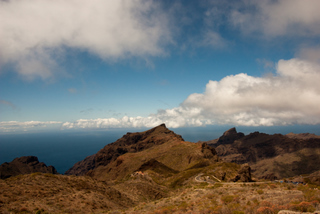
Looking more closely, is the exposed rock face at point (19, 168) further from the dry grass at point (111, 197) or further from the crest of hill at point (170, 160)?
the dry grass at point (111, 197)

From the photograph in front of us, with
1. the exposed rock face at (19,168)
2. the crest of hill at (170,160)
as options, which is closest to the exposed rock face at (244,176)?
the crest of hill at (170,160)

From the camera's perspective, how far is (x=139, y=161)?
14488 centimetres

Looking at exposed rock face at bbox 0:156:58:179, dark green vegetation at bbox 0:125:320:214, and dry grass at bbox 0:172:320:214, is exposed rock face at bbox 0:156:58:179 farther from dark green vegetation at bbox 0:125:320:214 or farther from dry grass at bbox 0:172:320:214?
dry grass at bbox 0:172:320:214

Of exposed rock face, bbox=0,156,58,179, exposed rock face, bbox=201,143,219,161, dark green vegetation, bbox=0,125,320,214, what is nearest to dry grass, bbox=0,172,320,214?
dark green vegetation, bbox=0,125,320,214

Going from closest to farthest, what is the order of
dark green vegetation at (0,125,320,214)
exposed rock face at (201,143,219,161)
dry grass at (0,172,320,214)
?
dark green vegetation at (0,125,320,214) → dry grass at (0,172,320,214) → exposed rock face at (201,143,219,161)

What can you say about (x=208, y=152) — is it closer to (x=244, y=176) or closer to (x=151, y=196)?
(x=244, y=176)

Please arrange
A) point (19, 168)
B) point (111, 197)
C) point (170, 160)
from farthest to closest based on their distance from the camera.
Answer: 1. point (19, 168)
2. point (170, 160)
3. point (111, 197)

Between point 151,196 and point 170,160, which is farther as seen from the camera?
point 170,160

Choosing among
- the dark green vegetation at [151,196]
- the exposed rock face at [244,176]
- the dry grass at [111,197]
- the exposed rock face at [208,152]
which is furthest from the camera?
the exposed rock face at [208,152]

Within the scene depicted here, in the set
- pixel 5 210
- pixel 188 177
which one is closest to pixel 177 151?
pixel 188 177

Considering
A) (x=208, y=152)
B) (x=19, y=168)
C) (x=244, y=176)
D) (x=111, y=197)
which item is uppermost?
(x=244, y=176)

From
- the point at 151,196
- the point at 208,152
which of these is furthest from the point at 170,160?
the point at 151,196

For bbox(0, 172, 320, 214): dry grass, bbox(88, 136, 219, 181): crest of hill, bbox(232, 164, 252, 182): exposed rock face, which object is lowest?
bbox(88, 136, 219, 181): crest of hill

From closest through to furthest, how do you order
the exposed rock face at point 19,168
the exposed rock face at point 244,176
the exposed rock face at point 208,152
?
the exposed rock face at point 244,176 → the exposed rock face at point 208,152 → the exposed rock face at point 19,168
